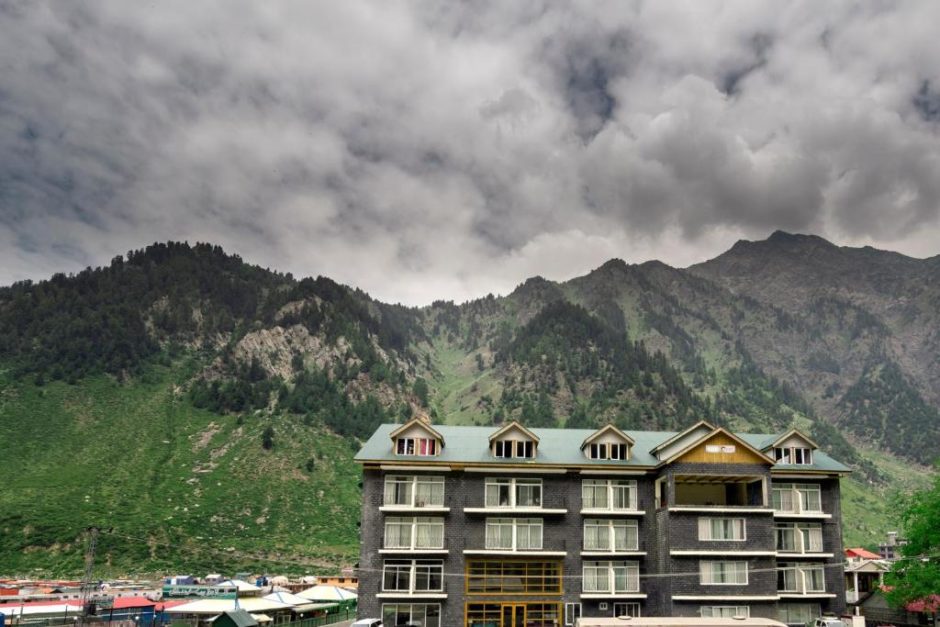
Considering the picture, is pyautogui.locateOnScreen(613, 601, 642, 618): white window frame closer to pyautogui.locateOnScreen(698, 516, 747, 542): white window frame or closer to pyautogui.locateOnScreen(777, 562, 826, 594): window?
pyautogui.locateOnScreen(698, 516, 747, 542): white window frame

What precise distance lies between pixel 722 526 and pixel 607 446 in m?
10.9

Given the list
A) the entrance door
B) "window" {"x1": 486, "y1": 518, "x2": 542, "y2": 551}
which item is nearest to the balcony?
"window" {"x1": 486, "y1": 518, "x2": 542, "y2": 551}

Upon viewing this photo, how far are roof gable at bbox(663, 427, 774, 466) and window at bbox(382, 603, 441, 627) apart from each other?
71.9 feet

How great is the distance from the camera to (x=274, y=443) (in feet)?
604

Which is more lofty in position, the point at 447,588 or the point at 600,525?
the point at 600,525

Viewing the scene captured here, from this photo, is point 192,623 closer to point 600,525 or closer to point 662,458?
point 600,525

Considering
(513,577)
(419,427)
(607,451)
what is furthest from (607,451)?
(419,427)

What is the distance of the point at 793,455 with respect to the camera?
6662cm

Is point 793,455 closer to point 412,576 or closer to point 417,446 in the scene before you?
point 417,446

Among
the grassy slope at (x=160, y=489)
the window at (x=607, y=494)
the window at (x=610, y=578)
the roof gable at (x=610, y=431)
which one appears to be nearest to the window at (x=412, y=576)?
the window at (x=610, y=578)

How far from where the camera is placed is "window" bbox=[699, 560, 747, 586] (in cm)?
5984

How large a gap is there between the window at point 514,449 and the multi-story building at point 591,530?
103mm

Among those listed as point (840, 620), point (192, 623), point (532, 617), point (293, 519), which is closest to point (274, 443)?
point (293, 519)

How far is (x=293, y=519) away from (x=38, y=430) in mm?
66716
